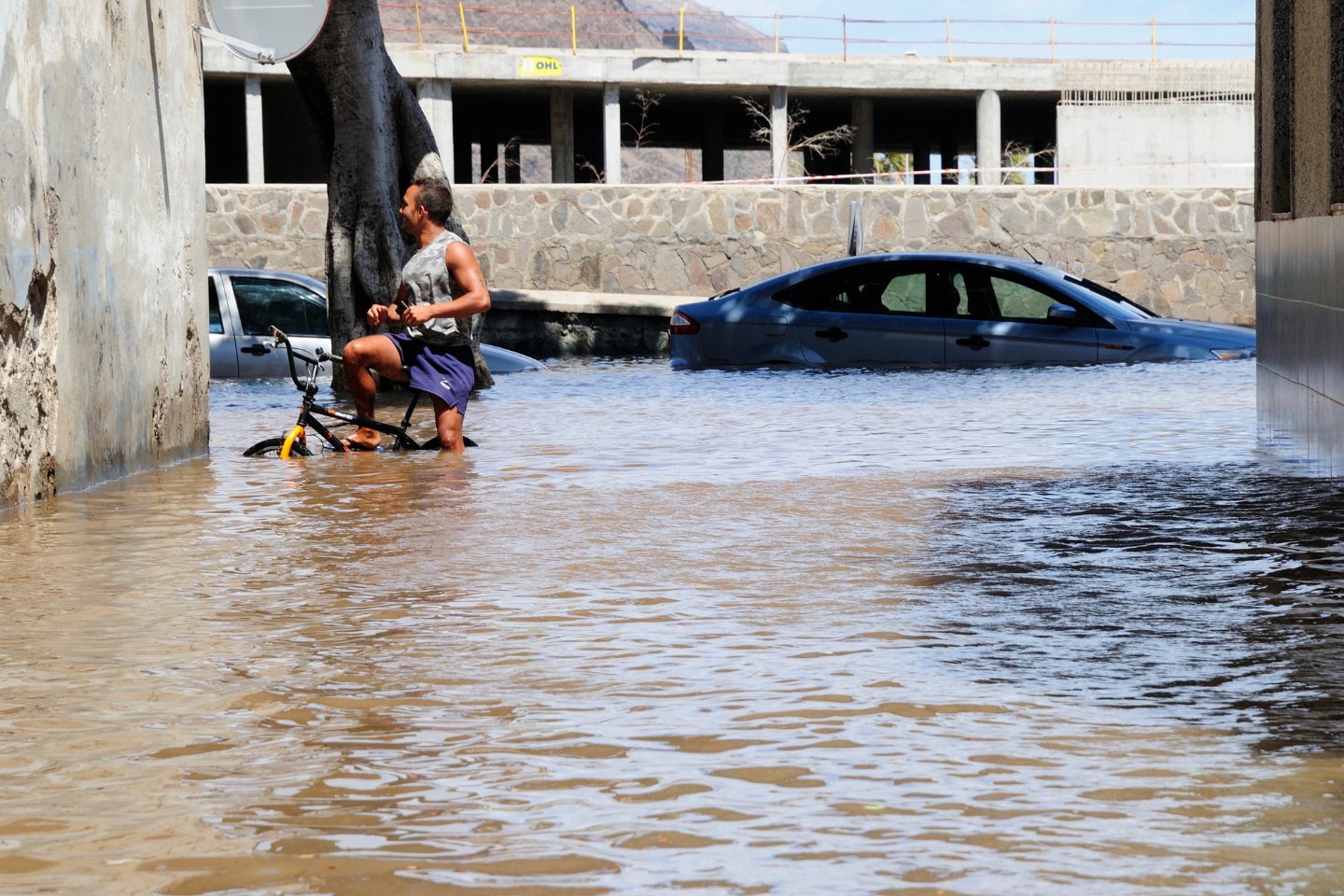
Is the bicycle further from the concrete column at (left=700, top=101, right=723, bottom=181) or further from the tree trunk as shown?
the concrete column at (left=700, top=101, right=723, bottom=181)

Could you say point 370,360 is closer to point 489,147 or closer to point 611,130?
point 611,130

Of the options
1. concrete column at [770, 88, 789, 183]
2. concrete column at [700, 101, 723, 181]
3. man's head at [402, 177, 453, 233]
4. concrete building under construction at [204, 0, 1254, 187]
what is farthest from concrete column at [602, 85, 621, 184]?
man's head at [402, 177, 453, 233]

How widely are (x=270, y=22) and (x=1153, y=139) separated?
34487 millimetres

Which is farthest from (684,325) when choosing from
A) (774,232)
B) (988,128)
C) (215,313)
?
(988,128)

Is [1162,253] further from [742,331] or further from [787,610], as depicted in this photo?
[787,610]

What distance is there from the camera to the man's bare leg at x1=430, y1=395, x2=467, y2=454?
440 inches

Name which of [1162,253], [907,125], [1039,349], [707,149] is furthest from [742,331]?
[907,125]

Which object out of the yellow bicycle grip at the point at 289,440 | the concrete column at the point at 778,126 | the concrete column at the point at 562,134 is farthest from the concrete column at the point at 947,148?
the yellow bicycle grip at the point at 289,440

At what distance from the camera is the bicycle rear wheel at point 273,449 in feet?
36.1

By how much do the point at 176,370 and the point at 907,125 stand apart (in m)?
46.2

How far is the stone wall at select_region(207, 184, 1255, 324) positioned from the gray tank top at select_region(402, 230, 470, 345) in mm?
17280

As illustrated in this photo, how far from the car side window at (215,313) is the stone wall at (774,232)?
10630 mm

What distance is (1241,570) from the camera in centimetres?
674

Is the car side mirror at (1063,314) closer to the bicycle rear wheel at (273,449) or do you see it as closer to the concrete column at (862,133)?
the bicycle rear wheel at (273,449)
